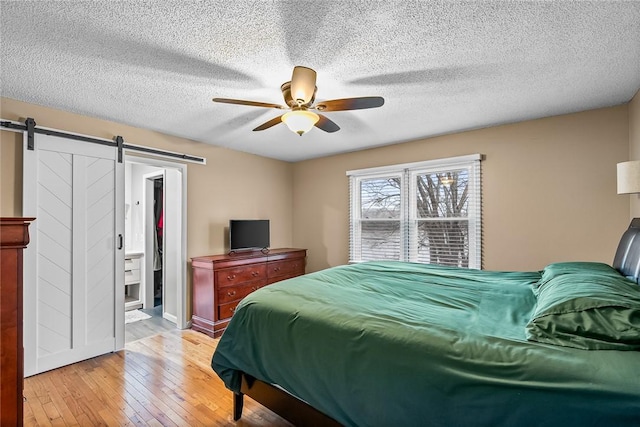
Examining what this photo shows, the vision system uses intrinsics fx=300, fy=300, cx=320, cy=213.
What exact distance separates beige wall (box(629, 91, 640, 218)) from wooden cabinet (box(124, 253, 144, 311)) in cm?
612

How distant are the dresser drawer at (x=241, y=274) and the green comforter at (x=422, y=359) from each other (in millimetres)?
1759

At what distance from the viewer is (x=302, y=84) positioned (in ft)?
6.42

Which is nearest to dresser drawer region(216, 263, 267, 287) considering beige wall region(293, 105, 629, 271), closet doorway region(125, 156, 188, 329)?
closet doorway region(125, 156, 188, 329)

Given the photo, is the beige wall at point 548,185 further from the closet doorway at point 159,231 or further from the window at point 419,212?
Result: the closet doorway at point 159,231

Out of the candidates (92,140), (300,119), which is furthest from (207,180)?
(300,119)

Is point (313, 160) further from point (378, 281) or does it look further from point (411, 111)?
point (378, 281)

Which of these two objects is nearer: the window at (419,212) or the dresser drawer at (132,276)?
the window at (419,212)

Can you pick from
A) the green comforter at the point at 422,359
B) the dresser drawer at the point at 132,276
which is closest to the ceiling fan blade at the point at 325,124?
the green comforter at the point at 422,359

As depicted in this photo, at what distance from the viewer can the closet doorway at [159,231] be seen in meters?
3.90

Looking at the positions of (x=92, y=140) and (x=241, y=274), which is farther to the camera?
(x=241, y=274)

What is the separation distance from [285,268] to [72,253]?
258 cm

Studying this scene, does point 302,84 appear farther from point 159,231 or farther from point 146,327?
point 159,231

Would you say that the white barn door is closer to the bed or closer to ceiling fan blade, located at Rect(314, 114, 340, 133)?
the bed

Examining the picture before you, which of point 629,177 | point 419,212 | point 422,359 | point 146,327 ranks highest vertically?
point 629,177
